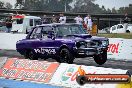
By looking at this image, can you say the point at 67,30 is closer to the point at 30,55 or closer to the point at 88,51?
the point at 88,51

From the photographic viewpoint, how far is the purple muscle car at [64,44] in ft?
46.6

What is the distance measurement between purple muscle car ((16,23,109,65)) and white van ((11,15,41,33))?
22.8 meters

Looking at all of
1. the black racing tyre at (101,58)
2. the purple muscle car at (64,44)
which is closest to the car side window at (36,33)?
the purple muscle car at (64,44)

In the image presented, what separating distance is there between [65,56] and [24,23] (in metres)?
26.0

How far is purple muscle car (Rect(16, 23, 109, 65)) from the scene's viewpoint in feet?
46.6

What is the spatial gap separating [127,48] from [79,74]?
33.5 ft

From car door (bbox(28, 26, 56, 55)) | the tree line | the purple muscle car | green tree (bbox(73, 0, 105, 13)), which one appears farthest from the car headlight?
green tree (bbox(73, 0, 105, 13))

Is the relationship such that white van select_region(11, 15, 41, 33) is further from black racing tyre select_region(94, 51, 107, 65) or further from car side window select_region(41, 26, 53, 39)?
black racing tyre select_region(94, 51, 107, 65)

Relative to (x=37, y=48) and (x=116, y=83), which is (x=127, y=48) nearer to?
(x=37, y=48)

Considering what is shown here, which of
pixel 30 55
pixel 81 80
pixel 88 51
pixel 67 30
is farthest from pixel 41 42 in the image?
pixel 81 80

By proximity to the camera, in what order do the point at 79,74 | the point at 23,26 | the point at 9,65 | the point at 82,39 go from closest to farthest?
the point at 79,74 → the point at 9,65 → the point at 82,39 → the point at 23,26

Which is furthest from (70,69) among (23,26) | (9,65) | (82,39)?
(23,26)

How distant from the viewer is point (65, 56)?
14500mm

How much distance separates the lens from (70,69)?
9.07 metres
